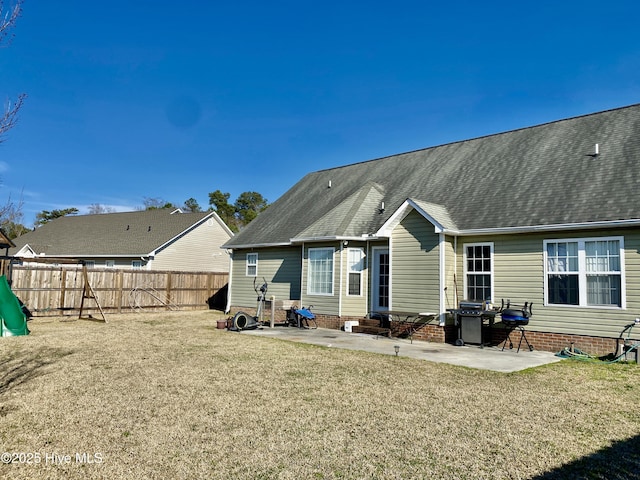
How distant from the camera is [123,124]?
69.9ft

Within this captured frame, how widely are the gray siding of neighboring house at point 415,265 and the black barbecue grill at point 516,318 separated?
6.05 ft

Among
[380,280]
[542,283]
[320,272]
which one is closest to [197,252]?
[320,272]

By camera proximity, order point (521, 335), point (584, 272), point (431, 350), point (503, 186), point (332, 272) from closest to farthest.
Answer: point (584, 272) → point (431, 350) → point (521, 335) → point (503, 186) → point (332, 272)

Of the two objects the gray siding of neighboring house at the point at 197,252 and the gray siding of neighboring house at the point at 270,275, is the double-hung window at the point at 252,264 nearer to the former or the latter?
the gray siding of neighboring house at the point at 270,275

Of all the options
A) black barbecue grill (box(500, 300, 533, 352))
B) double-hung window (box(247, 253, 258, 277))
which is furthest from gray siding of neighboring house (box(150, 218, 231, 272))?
black barbecue grill (box(500, 300, 533, 352))

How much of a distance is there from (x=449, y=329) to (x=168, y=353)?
24.8 ft

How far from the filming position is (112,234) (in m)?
29.0

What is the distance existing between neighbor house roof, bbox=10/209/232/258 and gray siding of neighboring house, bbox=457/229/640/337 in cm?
1982

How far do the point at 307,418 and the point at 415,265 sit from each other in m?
8.14

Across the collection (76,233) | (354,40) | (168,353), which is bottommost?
(168,353)

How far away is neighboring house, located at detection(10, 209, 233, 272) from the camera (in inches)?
1032

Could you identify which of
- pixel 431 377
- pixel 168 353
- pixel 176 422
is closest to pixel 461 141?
pixel 431 377

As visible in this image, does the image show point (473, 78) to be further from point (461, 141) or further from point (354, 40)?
point (354, 40)

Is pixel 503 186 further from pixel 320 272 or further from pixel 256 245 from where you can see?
pixel 256 245
